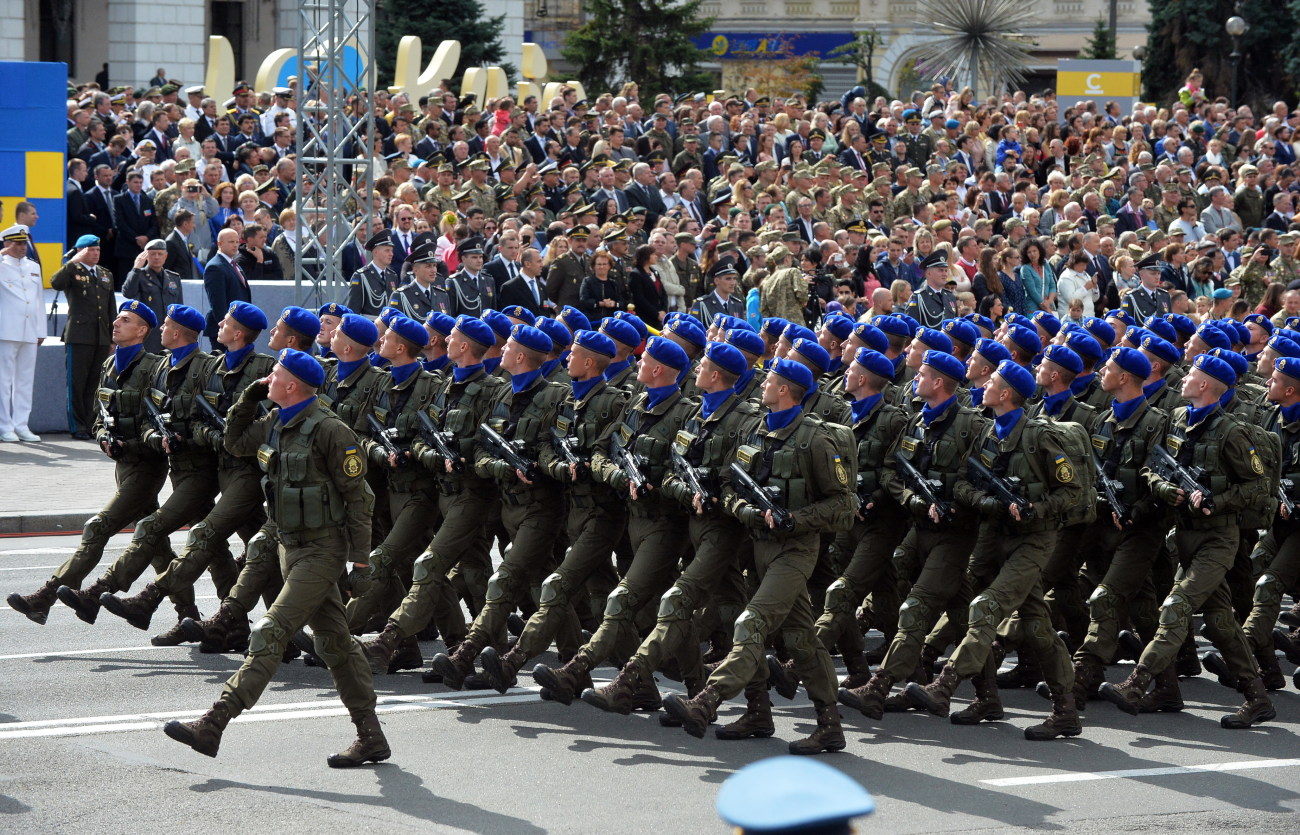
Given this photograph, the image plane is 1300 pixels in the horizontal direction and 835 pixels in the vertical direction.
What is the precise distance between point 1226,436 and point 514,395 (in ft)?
12.5

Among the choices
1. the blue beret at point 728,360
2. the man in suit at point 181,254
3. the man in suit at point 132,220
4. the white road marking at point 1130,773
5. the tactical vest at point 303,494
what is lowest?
the white road marking at point 1130,773

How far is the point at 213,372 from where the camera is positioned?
426 inches

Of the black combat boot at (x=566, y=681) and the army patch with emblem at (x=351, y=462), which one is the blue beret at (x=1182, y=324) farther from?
the army patch with emblem at (x=351, y=462)

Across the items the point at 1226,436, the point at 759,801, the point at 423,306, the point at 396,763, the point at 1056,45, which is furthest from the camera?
the point at 1056,45

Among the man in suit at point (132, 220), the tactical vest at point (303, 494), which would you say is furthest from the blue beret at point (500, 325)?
the man in suit at point (132, 220)

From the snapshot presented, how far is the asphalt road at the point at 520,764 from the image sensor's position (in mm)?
7590

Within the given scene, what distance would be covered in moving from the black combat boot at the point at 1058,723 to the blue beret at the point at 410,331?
4068 millimetres

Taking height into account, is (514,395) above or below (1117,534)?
above

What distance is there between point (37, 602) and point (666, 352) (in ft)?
13.6

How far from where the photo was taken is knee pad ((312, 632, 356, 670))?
27.1 ft

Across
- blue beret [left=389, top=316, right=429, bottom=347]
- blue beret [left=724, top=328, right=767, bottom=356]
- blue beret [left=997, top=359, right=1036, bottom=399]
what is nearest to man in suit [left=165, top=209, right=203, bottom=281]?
blue beret [left=389, top=316, right=429, bottom=347]

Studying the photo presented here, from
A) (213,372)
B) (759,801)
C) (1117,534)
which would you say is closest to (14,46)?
(213,372)

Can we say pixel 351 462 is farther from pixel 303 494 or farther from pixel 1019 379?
pixel 1019 379

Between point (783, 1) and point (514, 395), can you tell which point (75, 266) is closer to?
point (514, 395)
